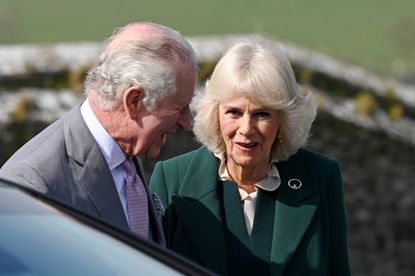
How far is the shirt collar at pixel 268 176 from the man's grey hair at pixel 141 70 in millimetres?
930

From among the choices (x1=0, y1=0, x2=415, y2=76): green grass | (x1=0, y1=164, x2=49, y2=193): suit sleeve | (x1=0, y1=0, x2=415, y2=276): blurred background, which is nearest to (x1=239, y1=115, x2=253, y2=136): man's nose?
(x1=0, y1=164, x2=49, y2=193): suit sleeve

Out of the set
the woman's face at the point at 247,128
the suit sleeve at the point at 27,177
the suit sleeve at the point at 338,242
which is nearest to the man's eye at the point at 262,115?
the woman's face at the point at 247,128

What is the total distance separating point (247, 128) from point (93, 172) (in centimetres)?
92

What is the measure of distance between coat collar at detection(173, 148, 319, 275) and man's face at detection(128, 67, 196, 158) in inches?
27.9

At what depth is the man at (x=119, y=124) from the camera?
4.39m

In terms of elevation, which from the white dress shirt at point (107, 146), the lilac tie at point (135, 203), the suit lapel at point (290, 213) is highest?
the white dress shirt at point (107, 146)

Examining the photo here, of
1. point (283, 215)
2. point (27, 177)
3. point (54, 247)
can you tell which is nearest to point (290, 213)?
point (283, 215)

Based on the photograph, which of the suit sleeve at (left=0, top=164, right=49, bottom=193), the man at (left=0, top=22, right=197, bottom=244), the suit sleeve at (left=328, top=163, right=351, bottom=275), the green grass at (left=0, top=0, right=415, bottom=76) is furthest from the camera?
the green grass at (left=0, top=0, right=415, bottom=76)

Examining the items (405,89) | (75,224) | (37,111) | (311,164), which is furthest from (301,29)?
(75,224)

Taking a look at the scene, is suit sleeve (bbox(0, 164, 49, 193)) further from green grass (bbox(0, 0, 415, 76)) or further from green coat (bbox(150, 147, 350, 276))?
green grass (bbox(0, 0, 415, 76))

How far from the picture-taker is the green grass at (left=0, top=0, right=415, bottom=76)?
18.2 metres

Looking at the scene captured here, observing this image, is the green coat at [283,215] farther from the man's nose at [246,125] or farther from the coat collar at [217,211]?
the man's nose at [246,125]

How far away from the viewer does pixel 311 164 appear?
538 cm

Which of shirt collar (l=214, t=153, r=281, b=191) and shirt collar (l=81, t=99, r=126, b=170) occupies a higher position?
shirt collar (l=81, t=99, r=126, b=170)
